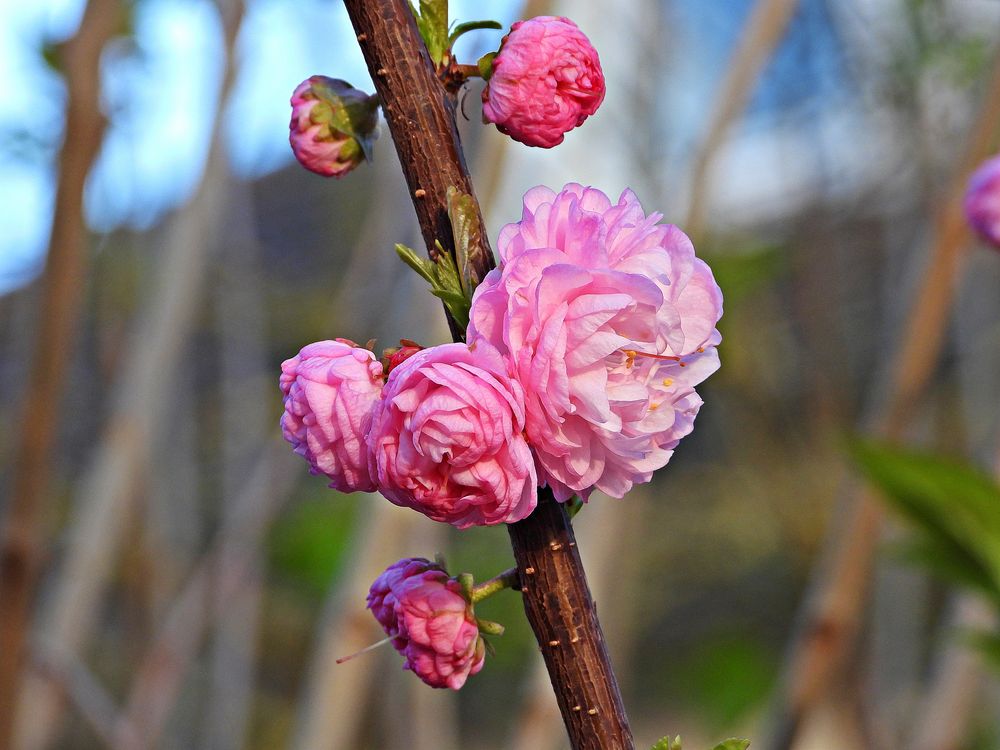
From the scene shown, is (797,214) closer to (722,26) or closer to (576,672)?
(722,26)

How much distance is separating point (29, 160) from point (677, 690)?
2480 mm

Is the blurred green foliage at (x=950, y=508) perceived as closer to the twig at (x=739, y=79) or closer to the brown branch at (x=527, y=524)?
the twig at (x=739, y=79)

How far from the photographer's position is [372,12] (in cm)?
39

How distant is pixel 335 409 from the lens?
361 millimetres

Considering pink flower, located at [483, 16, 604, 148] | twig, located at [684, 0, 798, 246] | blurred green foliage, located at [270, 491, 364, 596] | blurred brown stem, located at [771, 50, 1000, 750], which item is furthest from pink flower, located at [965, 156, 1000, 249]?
blurred green foliage, located at [270, 491, 364, 596]

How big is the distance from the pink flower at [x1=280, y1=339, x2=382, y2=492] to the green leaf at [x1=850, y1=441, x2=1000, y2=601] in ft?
2.62

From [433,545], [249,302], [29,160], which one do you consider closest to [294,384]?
[433,545]

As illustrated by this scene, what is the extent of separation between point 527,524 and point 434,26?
0.74 ft

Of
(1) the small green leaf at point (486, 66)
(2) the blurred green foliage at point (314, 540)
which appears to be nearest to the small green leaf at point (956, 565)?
(1) the small green leaf at point (486, 66)

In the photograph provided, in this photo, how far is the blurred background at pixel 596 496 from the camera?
1.07m

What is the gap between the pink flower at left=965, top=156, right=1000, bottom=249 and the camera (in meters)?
0.88

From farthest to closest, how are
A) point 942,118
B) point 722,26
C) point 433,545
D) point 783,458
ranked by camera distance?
point 722,26 → point 783,458 → point 942,118 → point 433,545

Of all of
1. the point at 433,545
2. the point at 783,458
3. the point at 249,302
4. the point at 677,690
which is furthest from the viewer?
the point at 677,690

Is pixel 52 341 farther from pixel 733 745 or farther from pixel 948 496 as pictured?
pixel 948 496
